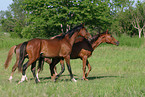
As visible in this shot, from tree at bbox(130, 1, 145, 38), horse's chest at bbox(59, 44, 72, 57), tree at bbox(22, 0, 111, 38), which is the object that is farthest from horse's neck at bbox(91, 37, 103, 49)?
tree at bbox(130, 1, 145, 38)

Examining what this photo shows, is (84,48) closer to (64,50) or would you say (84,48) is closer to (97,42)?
(97,42)

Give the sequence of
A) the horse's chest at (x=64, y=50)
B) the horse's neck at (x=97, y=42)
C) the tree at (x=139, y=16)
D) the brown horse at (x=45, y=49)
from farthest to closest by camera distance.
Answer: the tree at (x=139, y=16), the horse's neck at (x=97, y=42), the horse's chest at (x=64, y=50), the brown horse at (x=45, y=49)

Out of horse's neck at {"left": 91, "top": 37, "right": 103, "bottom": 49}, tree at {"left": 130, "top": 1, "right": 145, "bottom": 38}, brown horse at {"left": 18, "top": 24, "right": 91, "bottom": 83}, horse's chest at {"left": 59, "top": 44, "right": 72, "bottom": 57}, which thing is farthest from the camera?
tree at {"left": 130, "top": 1, "right": 145, "bottom": 38}

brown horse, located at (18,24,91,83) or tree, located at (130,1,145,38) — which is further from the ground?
brown horse, located at (18,24,91,83)

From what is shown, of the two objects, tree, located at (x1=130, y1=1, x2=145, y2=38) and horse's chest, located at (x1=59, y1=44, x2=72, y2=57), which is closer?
horse's chest, located at (x1=59, y1=44, x2=72, y2=57)

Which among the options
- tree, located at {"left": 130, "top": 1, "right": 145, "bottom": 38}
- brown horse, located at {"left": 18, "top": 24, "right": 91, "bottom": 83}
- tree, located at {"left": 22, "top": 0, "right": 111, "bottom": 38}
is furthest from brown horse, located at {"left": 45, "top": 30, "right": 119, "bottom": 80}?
tree, located at {"left": 130, "top": 1, "right": 145, "bottom": 38}

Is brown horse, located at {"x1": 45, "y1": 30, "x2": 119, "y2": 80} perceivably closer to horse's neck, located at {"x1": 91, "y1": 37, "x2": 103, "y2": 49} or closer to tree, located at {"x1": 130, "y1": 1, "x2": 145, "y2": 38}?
horse's neck, located at {"x1": 91, "y1": 37, "x2": 103, "y2": 49}

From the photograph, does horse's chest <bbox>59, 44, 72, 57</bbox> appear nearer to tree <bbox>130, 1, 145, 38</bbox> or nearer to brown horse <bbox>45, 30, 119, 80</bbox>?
brown horse <bbox>45, 30, 119, 80</bbox>

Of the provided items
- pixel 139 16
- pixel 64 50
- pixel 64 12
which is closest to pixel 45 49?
pixel 64 50

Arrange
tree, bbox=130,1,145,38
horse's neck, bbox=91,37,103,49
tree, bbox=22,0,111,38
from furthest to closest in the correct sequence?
1. tree, bbox=130,1,145,38
2. tree, bbox=22,0,111,38
3. horse's neck, bbox=91,37,103,49

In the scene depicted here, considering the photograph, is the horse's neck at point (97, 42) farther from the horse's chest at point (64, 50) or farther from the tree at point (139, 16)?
the tree at point (139, 16)

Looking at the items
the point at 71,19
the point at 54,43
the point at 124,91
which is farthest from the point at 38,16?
the point at 124,91

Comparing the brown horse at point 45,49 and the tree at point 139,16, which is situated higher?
the brown horse at point 45,49

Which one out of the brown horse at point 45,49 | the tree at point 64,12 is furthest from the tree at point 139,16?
the brown horse at point 45,49
